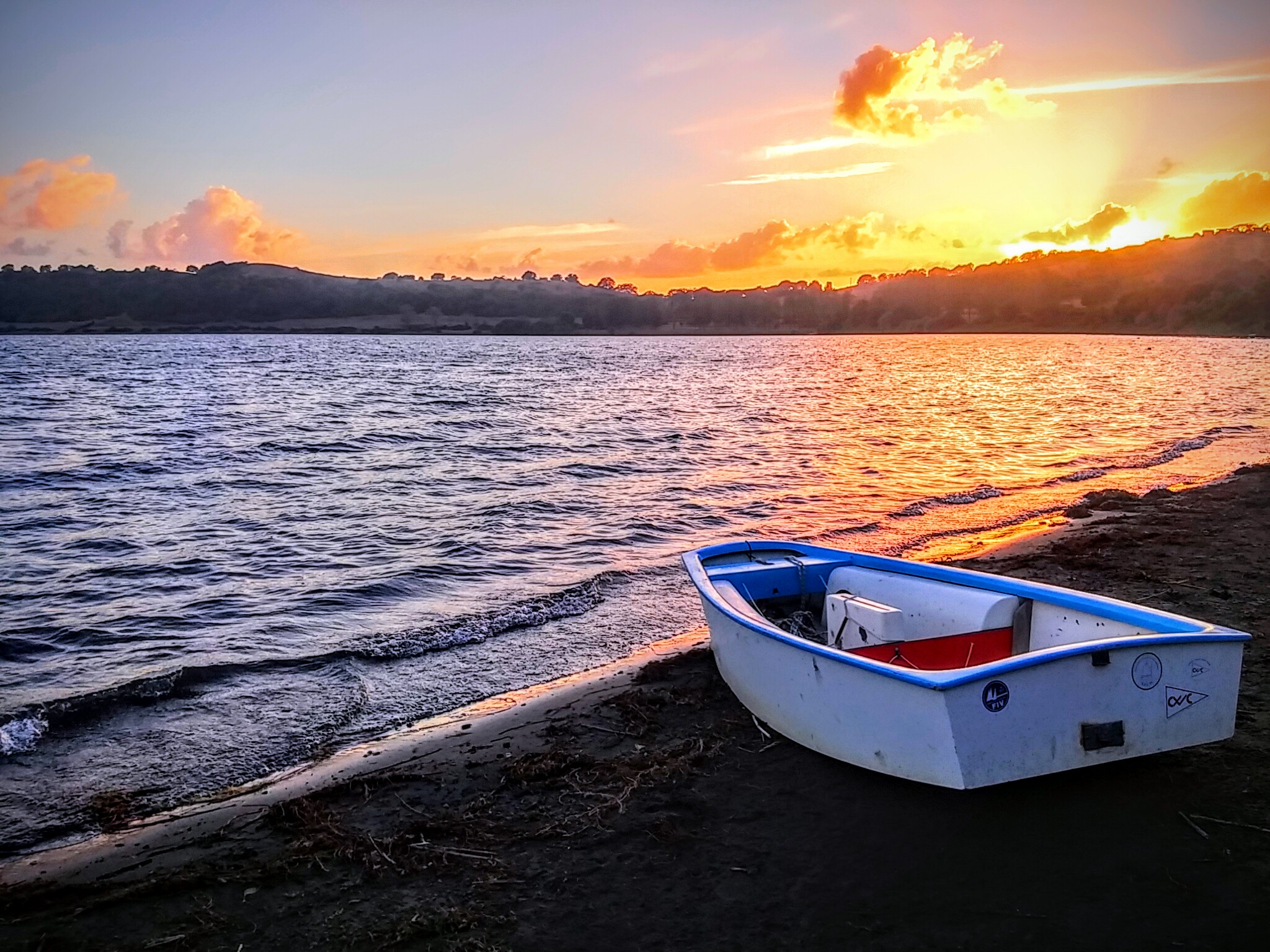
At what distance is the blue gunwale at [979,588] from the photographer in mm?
4445

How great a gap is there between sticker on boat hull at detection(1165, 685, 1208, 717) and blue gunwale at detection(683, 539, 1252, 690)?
28cm

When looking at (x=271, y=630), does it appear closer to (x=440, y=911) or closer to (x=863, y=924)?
(x=440, y=911)

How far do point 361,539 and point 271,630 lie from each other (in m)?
4.39

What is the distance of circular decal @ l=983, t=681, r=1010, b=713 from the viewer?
4.38m

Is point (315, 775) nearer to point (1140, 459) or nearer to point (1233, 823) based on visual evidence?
point (1233, 823)

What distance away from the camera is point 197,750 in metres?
6.47

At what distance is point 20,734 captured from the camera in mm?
6734

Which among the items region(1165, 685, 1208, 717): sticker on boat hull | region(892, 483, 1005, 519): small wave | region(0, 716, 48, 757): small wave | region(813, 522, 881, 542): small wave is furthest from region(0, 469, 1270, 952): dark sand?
region(892, 483, 1005, 519): small wave

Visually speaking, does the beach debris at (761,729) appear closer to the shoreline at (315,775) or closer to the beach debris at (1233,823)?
the shoreline at (315,775)

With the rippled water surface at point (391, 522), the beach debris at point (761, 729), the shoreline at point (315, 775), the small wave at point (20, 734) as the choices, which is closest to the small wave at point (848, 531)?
the rippled water surface at point (391, 522)

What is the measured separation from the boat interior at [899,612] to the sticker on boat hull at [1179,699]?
548 millimetres

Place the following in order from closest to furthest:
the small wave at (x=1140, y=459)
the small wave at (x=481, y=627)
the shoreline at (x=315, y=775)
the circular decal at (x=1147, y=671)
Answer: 1. the circular decal at (x=1147, y=671)
2. the shoreline at (x=315, y=775)
3. the small wave at (x=481, y=627)
4. the small wave at (x=1140, y=459)

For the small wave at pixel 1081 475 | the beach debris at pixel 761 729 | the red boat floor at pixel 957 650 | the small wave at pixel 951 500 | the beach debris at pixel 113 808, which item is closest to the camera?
the beach debris at pixel 113 808

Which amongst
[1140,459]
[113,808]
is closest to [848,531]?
[113,808]
